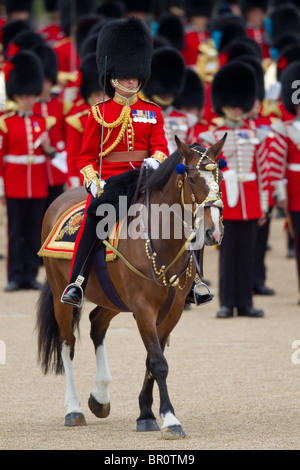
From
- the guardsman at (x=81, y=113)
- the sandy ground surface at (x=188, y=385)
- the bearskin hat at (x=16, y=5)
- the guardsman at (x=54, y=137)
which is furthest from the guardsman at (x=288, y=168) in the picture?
the bearskin hat at (x=16, y=5)

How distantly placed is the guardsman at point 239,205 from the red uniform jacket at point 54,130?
1971 mm

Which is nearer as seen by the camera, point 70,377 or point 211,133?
point 70,377

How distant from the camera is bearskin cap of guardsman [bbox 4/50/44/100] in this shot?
10008 mm

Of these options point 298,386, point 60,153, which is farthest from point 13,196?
point 298,386

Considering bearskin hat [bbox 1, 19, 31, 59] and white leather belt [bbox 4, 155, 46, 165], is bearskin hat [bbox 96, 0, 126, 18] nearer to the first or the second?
bearskin hat [bbox 1, 19, 31, 59]

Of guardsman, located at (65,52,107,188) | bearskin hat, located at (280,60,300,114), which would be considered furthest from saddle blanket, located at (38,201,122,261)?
bearskin hat, located at (280,60,300,114)

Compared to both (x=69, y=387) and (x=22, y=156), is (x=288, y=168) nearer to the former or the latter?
(x=22, y=156)

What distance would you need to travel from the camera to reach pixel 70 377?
575 centimetres

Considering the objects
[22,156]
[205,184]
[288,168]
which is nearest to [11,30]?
[22,156]

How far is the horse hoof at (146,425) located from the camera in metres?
5.30

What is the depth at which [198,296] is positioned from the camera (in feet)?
18.1

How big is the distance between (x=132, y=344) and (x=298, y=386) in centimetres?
156

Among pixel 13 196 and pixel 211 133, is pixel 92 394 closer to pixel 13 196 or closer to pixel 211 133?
pixel 211 133
